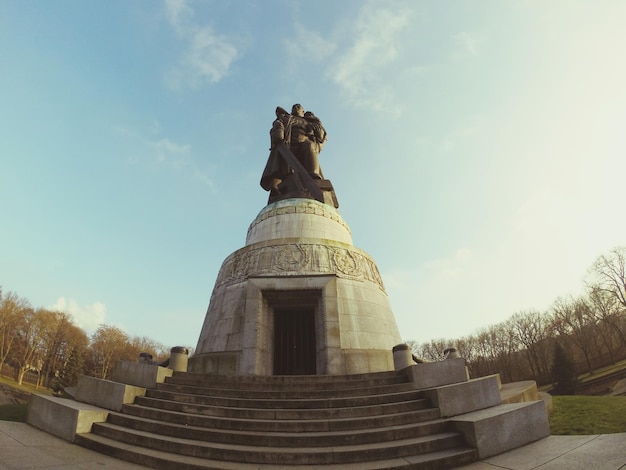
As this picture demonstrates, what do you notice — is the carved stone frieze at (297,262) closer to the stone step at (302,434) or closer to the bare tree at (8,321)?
the stone step at (302,434)

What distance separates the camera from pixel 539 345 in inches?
1956

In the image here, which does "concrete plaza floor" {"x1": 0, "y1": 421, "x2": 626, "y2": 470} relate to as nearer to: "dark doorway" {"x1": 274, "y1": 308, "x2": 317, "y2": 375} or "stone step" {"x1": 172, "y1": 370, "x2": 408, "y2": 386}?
"stone step" {"x1": 172, "y1": 370, "x2": 408, "y2": 386}

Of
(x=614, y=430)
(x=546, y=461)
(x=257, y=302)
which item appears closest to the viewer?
(x=546, y=461)

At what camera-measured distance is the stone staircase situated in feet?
16.7

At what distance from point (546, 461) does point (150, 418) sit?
7.05 metres

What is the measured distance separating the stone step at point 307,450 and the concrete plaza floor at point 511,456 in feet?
1.74

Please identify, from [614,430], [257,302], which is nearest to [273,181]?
[257,302]

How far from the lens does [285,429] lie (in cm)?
605

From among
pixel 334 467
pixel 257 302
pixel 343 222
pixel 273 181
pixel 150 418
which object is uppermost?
pixel 273 181

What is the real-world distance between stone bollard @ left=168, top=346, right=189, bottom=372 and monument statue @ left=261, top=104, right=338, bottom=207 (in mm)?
9345

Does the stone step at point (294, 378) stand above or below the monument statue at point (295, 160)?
below

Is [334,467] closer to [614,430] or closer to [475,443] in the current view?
[475,443]

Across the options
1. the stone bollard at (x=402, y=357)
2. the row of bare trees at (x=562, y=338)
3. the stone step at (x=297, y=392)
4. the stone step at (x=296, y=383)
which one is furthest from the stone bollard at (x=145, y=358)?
the row of bare trees at (x=562, y=338)

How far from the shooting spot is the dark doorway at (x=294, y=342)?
1379 centimetres
